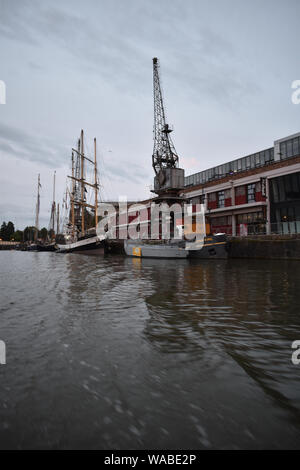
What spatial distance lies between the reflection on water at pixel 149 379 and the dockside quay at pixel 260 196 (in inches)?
1153

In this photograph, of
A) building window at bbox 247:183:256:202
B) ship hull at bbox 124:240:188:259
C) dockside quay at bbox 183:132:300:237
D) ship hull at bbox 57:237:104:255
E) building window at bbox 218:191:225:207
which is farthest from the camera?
building window at bbox 218:191:225:207

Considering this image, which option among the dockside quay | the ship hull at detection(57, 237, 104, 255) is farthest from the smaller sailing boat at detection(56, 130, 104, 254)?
the dockside quay

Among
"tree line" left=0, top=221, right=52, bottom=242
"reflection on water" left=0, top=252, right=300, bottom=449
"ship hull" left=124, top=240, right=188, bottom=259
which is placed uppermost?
"tree line" left=0, top=221, right=52, bottom=242

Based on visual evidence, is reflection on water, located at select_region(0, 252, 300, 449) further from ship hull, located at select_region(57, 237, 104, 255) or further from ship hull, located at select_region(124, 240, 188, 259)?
ship hull, located at select_region(57, 237, 104, 255)

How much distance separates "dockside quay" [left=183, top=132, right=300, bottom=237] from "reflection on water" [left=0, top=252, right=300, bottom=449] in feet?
96.1

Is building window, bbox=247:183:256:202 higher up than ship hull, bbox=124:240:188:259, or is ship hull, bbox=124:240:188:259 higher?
building window, bbox=247:183:256:202

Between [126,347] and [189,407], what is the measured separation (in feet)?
5.71

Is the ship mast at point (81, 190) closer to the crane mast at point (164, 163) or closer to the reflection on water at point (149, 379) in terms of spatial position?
the crane mast at point (164, 163)

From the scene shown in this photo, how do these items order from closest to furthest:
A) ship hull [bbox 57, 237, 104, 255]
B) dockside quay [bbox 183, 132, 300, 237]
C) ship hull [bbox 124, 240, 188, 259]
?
ship hull [bbox 124, 240, 188, 259]
dockside quay [bbox 183, 132, 300, 237]
ship hull [bbox 57, 237, 104, 255]

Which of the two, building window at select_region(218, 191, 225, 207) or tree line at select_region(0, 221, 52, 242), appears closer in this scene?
building window at select_region(218, 191, 225, 207)

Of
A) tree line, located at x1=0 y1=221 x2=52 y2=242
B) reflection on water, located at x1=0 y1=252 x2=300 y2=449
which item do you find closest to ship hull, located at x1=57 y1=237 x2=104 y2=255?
reflection on water, located at x1=0 y1=252 x2=300 y2=449

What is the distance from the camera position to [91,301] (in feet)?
24.7

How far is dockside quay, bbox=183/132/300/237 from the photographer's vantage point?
36.2 meters
